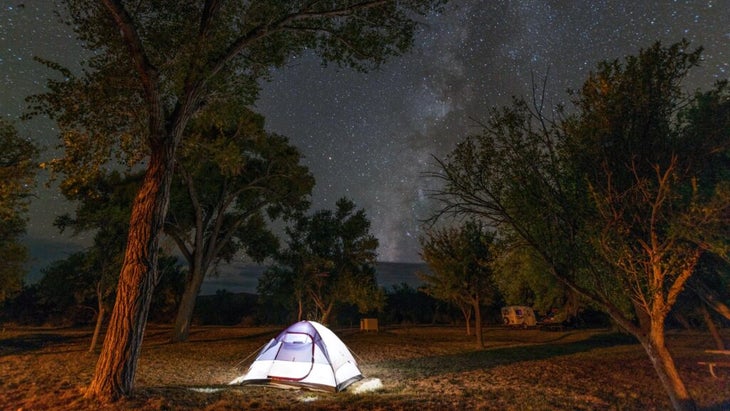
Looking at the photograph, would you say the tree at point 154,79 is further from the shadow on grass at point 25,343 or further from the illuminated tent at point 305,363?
the shadow on grass at point 25,343

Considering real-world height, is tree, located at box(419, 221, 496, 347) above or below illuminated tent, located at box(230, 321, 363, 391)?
Result: above

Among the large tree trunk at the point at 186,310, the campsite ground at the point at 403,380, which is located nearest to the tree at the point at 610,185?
the campsite ground at the point at 403,380

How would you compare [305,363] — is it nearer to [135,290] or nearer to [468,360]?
[135,290]

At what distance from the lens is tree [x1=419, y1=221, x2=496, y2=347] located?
2284 centimetres

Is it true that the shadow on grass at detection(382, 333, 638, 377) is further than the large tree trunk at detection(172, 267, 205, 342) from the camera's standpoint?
No

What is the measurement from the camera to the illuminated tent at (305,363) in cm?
1084

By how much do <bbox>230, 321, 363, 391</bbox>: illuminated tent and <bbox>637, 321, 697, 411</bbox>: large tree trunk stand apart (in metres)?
6.83

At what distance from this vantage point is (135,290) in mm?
7918

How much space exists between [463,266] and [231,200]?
13081 millimetres

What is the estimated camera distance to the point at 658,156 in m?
9.46

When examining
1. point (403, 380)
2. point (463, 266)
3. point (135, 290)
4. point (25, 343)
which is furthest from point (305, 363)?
point (25, 343)

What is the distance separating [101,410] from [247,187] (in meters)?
17.8

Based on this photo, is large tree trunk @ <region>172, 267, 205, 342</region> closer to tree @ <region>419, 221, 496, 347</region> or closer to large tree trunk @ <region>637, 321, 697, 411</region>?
tree @ <region>419, 221, 496, 347</region>

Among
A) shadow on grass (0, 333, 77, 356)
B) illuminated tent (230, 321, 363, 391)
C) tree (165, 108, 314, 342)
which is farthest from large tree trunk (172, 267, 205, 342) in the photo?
illuminated tent (230, 321, 363, 391)
